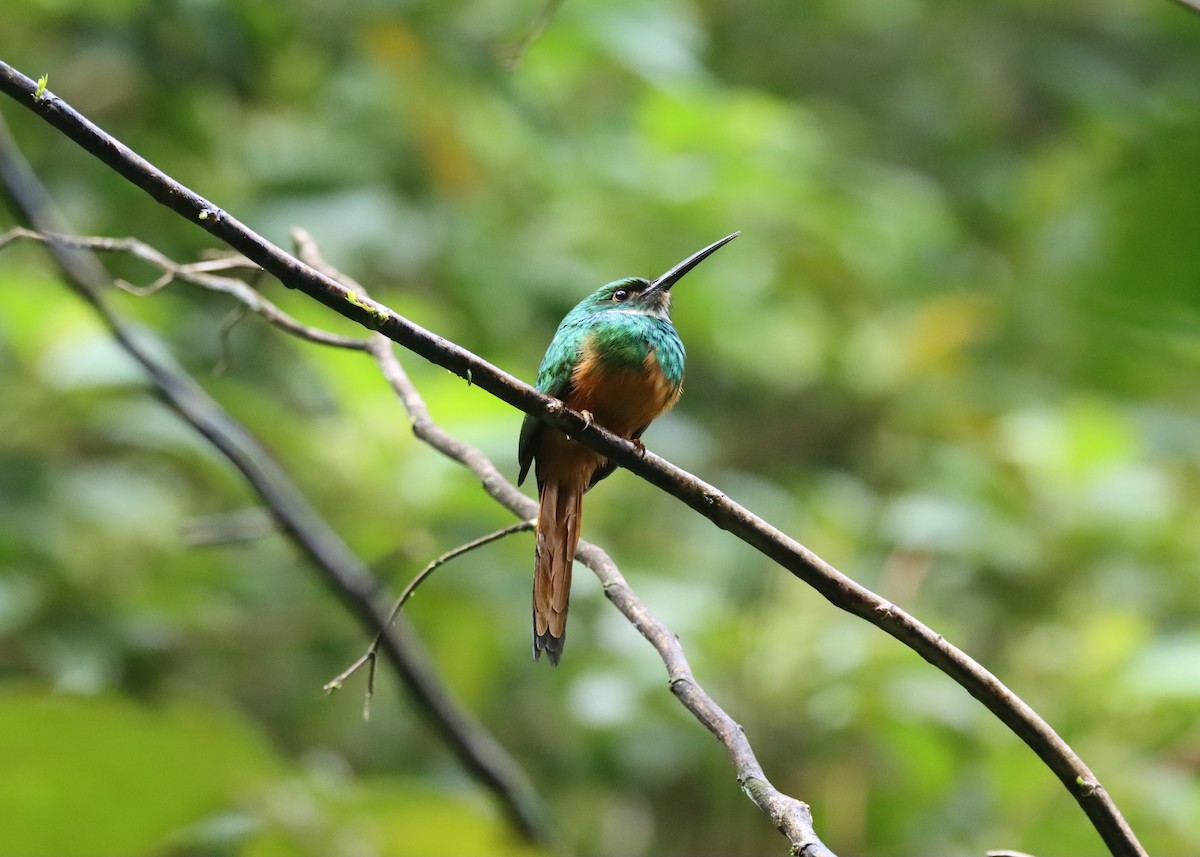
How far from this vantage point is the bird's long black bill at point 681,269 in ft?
5.37

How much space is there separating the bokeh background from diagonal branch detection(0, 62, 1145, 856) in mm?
418

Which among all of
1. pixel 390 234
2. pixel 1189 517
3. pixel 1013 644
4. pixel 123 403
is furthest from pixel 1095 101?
pixel 123 403

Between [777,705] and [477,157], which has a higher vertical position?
[477,157]

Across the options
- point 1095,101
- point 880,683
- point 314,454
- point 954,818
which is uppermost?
point 1095,101

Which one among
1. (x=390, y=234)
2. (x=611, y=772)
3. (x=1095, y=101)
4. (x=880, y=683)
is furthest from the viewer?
(x=1095, y=101)

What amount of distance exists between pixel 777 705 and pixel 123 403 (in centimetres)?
123

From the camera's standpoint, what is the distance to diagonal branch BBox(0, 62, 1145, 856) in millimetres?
774

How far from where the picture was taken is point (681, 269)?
1759 millimetres

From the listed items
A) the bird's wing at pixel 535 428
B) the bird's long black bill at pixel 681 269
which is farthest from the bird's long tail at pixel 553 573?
the bird's long black bill at pixel 681 269

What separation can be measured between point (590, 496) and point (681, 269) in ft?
2.29

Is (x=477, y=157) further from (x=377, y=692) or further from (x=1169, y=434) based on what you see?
(x=1169, y=434)

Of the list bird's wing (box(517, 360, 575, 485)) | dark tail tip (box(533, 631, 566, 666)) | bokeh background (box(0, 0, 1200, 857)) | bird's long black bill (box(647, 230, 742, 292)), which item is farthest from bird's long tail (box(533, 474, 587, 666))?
bird's long black bill (box(647, 230, 742, 292))

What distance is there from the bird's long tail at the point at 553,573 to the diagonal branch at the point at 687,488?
0.42 m

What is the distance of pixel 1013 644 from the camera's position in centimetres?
261
